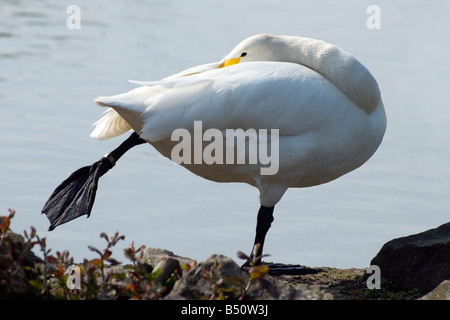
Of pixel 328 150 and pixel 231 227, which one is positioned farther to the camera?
pixel 231 227

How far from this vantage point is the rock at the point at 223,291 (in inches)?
137

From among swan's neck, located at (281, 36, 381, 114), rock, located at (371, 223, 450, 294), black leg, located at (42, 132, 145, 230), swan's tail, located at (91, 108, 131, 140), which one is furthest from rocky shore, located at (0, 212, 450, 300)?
swan's neck, located at (281, 36, 381, 114)

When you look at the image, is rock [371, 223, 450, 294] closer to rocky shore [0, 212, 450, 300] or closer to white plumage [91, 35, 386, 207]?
white plumage [91, 35, 386, 207]

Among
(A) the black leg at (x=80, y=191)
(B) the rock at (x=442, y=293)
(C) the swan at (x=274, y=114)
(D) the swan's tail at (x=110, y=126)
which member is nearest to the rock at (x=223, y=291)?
(B) the rock at (x=442, y=293)

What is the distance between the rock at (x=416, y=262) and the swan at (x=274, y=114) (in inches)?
24.6

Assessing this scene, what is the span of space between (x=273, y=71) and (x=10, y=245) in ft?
6.88

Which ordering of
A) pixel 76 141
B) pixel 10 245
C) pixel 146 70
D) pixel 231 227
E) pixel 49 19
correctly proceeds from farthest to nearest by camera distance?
pixel 49 19 < pixel 146 70 < pixel 76 141 < pixel 231 227 < pixel 10 245

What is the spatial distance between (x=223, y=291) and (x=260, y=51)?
2.48m

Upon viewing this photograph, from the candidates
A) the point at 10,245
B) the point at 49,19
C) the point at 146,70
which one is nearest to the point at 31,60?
the point at 146,70

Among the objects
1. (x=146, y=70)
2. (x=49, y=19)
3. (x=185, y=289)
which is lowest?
(x=185, y=289)

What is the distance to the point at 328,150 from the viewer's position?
16.2 feet

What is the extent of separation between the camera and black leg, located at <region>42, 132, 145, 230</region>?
17.7 ft

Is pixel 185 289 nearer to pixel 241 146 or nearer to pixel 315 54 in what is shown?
pixel 241 146

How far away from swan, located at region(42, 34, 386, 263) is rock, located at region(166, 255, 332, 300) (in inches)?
40.8
